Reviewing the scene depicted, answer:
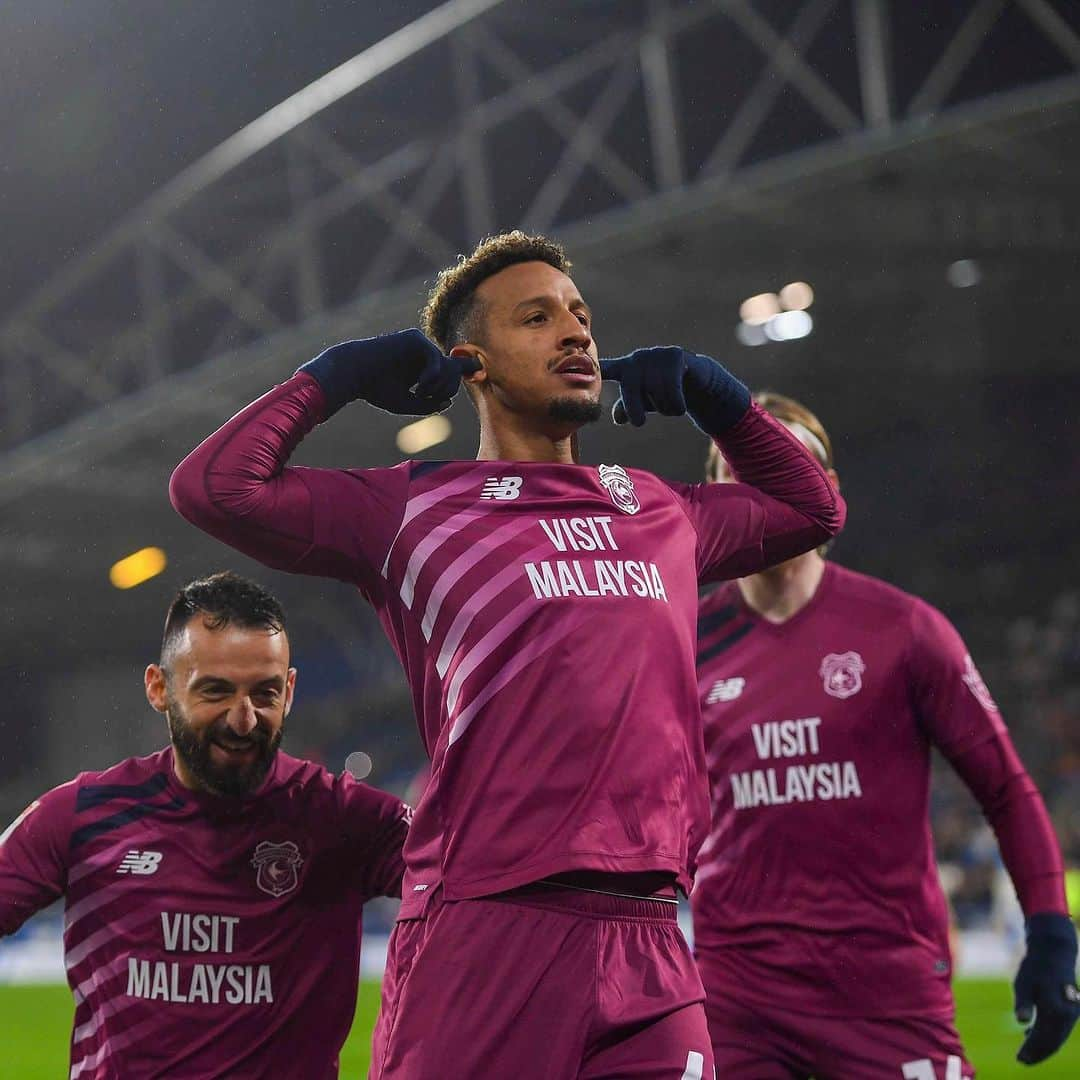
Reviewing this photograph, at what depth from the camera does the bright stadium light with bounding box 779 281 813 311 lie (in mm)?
14117

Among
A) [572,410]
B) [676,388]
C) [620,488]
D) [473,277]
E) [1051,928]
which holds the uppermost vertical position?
[473,277]

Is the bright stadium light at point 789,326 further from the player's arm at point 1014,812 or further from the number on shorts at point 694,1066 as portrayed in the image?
the number on shorts at point 694,1066

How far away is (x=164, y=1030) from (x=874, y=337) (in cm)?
1387

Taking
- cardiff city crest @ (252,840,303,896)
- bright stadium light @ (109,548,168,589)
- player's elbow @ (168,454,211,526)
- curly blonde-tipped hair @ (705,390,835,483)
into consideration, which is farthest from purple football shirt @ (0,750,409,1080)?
bright stadium light @ (109,548,168,589)

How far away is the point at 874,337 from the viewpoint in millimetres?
16188

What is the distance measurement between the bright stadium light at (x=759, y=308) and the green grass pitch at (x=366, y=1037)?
621 cm

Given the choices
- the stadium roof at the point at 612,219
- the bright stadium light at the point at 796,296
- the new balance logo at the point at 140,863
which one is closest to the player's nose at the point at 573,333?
the new balance logo at the point at 140,863

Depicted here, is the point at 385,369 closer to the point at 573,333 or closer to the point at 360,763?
the point at 573,333

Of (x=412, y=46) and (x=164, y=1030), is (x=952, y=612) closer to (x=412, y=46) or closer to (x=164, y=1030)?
(x=412, y=46)

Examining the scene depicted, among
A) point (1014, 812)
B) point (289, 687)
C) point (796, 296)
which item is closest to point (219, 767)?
point (289, 687)

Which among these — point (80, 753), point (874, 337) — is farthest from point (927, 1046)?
point (80, 753)

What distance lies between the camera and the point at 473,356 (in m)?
3.05

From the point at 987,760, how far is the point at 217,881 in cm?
181

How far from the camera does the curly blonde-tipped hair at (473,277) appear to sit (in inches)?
123
